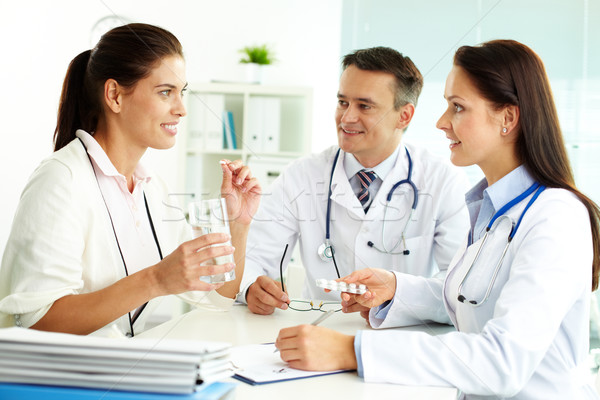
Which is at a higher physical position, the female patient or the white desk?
the female patient

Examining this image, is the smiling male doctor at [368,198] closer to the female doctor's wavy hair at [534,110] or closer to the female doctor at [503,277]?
the female doctor at [503,277]

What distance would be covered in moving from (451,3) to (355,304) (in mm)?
2903

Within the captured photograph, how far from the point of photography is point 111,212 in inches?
55.6

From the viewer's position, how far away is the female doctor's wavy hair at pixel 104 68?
1440 millimetres

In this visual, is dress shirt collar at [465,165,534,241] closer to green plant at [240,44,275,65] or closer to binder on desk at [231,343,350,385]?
binder on desk at [231,343,350,385]

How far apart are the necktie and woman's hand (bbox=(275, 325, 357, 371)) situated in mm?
1072

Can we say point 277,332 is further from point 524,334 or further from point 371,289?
point 524,334

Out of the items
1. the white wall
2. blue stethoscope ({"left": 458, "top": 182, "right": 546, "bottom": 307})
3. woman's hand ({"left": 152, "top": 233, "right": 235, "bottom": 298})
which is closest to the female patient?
woman's hand ({"left": 152, "top": 233, "right": 235, "bottom": 298})

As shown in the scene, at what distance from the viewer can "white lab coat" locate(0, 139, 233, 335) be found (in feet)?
3.77

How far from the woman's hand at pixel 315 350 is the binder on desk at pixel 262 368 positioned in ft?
0.04

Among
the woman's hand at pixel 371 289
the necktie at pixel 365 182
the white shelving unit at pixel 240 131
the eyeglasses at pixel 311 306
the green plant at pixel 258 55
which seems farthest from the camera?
the green plant at pixel 258 55

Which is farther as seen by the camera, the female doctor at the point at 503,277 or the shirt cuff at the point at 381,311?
the shirt cuff at the point at 381,311

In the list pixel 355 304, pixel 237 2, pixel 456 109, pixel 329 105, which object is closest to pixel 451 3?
pixel 329 105

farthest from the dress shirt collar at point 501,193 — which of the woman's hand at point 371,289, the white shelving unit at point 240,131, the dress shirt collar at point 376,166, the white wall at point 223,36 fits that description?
the white wall at point 223,36
